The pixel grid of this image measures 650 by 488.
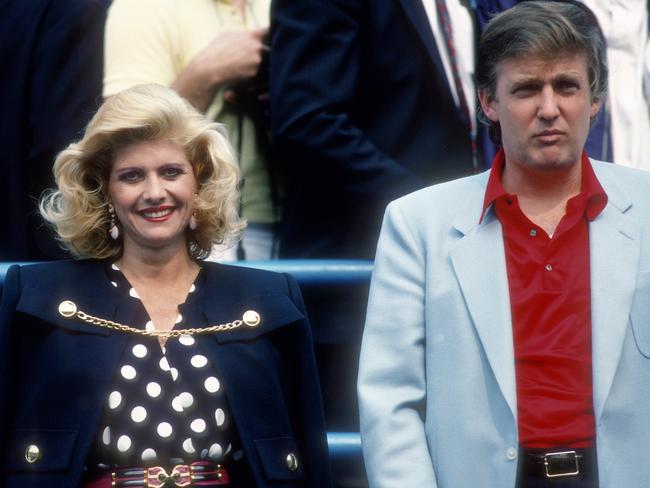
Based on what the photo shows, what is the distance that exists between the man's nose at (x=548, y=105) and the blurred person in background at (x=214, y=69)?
1.38 m

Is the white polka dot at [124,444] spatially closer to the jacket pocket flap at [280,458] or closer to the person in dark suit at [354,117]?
the jacket pocket flap at [280,458]

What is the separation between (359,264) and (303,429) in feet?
2.70

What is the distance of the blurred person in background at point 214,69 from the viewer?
194 inches

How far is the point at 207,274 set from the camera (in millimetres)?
4129

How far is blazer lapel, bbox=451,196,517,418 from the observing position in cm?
368

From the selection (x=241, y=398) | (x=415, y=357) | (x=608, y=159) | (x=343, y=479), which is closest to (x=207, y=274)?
(x=241, y=398)

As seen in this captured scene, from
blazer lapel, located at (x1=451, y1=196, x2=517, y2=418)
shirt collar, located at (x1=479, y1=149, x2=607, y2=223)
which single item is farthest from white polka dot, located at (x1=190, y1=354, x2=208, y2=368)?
shirt collar, located at (x1=479, y1=149, x2=607, y2=223)

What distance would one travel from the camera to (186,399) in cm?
386

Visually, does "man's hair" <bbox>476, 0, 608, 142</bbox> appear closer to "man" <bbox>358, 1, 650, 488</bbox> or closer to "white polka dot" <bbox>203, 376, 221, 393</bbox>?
"man" <bbox>358, 1, 650, 488</bbox>

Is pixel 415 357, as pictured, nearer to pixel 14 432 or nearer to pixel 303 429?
pixel 303 429

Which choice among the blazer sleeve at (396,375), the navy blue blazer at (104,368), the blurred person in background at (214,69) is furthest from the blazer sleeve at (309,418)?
the blurred person in background at (214,69)

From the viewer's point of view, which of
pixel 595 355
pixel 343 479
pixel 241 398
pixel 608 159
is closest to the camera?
pixel 595 355

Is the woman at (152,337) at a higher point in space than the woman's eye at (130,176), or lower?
lower

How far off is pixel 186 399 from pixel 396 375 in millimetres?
532
